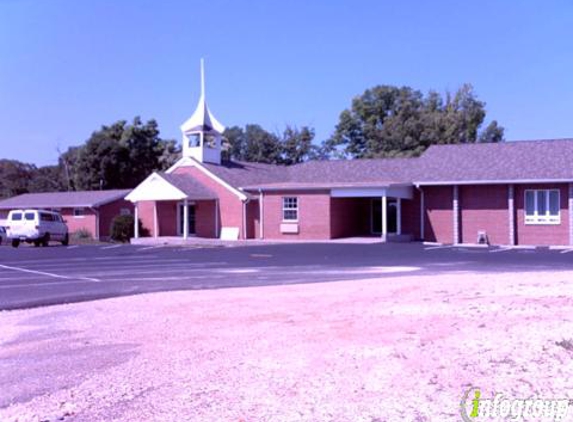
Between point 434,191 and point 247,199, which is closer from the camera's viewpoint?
point 434,191

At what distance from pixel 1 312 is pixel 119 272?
7.48m

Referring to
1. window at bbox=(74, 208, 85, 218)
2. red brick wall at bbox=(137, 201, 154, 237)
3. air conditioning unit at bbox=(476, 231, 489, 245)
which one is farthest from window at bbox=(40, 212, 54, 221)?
air conditioning unit at bbox=(476, 231, 489, 245)

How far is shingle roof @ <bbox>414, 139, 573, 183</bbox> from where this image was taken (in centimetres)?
3107

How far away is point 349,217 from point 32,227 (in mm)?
16680

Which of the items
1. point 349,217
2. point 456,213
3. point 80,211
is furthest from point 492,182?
point 80,211

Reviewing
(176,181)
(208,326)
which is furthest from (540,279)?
(176,181)

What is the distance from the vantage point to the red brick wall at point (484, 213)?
31.7 m

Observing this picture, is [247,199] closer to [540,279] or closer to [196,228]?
[196,228]

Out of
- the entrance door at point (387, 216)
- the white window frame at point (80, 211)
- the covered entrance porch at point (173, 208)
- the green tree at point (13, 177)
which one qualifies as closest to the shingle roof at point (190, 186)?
the covered entrance porch at point (173, 208)

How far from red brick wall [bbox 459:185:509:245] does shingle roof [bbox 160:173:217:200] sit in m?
13.7

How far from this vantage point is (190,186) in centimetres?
3816

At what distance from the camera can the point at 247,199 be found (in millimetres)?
36969

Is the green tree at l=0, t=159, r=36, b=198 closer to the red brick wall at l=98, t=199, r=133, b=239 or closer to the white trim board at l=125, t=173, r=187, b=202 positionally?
the red brick wall at l=98, t=199, r=133, b=239

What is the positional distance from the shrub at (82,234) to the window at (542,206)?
92.8 feet
